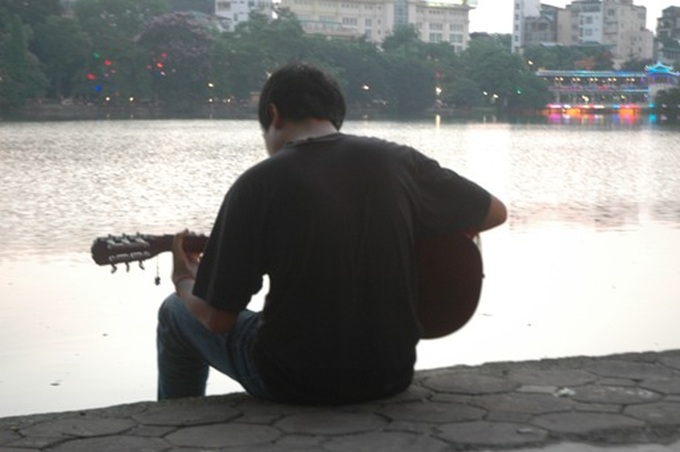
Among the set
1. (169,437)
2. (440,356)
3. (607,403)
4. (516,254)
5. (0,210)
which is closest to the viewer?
(169,437)

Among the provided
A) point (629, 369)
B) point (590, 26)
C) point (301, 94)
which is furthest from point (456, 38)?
point (301, 94)

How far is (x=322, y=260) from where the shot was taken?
11.2 feet

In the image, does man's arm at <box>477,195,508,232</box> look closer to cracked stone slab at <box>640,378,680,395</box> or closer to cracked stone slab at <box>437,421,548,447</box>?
cracked stone slab at <box>437,421,548,447</box>

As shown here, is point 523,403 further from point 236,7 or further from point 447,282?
point 236,7

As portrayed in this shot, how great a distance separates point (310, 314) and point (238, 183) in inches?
13.5

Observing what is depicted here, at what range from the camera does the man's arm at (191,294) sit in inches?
135

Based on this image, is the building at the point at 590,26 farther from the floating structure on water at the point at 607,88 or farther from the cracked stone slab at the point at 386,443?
the cracked stone slab at the point at 386,443

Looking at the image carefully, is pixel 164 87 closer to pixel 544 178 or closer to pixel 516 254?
pixel 544 178

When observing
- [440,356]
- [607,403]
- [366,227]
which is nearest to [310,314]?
[366,227]

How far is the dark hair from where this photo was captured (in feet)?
11.4

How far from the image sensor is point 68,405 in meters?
5.36

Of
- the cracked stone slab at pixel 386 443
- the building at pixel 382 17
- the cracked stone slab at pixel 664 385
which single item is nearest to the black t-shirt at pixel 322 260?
the cracked stone slab at pixel 386 443

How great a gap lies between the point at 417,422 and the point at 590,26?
178m

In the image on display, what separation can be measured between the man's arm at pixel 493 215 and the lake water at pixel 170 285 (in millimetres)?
2111
